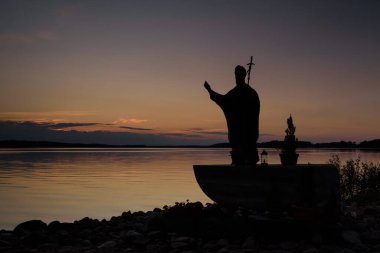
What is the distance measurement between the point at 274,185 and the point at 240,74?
3719 mm

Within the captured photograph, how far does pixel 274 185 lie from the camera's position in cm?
1214

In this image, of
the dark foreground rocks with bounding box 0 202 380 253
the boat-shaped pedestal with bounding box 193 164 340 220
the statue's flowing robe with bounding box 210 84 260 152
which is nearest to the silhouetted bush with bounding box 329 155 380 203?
the dark foreground rocks with bounding box 0 202 380 253

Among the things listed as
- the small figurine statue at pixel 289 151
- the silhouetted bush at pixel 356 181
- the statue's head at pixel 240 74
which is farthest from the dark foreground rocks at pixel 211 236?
the silhouetted bush at pixel 356 181

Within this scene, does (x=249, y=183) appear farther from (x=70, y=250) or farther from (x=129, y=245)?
(x=70, y=250)

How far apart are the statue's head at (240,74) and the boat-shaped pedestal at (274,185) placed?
9.37 feet

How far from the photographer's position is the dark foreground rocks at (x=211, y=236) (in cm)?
1016

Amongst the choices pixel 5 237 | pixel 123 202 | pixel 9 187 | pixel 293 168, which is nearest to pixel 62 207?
pixel 123 202

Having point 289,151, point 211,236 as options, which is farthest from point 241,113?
point 211,236

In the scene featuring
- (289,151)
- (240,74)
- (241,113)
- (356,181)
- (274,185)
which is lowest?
(356,181)

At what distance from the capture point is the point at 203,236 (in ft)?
37.6

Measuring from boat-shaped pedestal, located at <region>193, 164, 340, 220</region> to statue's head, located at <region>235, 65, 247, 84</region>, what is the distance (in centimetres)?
285

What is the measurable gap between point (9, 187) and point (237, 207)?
24772 mm

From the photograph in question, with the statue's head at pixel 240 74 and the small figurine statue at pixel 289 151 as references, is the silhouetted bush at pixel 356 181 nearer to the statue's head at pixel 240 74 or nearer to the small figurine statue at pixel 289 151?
the small figurine statue at pixel 289 151

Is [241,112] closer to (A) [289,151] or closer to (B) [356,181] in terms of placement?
(A) [289,151]
